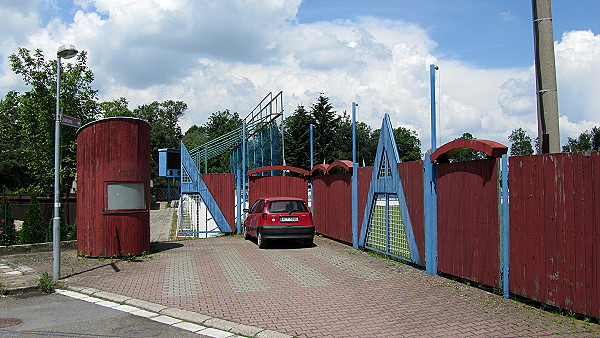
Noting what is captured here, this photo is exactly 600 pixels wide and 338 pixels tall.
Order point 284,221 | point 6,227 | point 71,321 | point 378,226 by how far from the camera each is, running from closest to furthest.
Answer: point 71,321 → point 378,226 → point 284,221 → point 6,227

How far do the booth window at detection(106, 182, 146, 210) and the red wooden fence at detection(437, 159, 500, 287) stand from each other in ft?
25.5

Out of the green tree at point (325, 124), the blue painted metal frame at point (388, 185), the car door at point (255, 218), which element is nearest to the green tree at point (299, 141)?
the green tree at point (325, 124)

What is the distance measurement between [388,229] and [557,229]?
5.47 metres

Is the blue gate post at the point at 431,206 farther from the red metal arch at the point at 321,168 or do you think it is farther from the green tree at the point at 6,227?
the green tree at the point at 6,227

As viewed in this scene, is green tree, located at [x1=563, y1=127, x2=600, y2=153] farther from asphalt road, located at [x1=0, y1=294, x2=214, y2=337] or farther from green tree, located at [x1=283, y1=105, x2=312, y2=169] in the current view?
asphalt road, located at [x1=0, y1=294, x2=214, y2=337]

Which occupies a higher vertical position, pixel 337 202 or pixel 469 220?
pixel 337 202

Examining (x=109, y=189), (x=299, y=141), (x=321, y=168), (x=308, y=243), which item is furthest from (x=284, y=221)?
(x=299, y=141)

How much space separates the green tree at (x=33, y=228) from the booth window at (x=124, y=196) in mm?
3953

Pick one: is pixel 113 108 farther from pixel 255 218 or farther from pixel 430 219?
pixel 430 219

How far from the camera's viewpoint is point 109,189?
41.5 ft

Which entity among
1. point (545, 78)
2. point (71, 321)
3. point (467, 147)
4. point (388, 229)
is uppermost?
point (545, 78)

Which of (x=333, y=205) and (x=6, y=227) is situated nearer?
(x=6, y=227)

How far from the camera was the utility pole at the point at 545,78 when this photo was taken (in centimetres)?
720

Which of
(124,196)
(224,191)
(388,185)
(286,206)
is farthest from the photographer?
(224,191)
